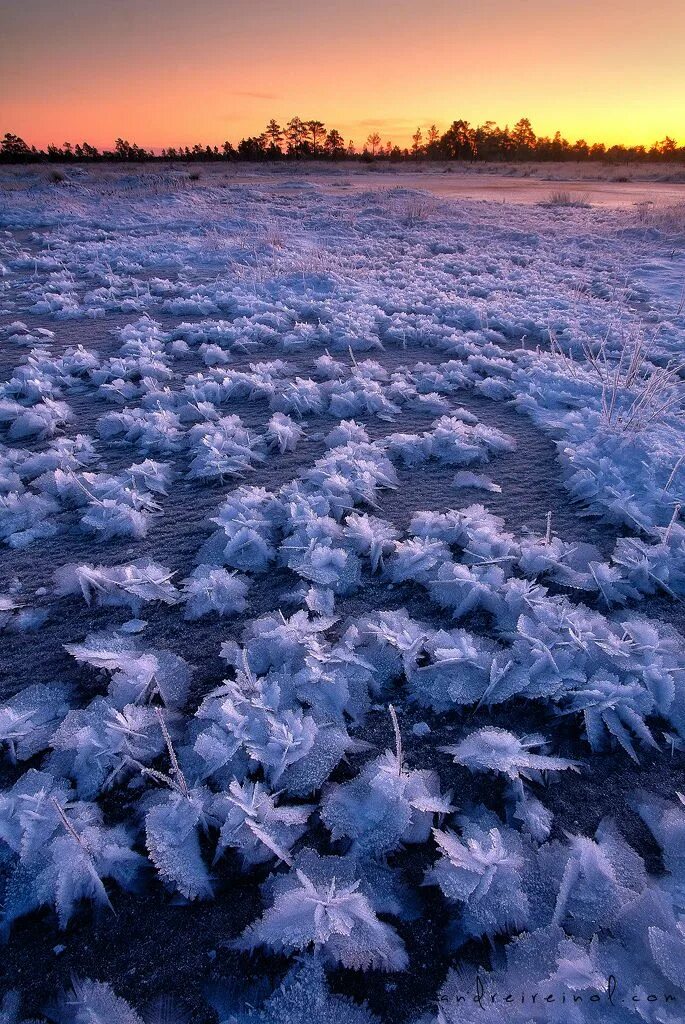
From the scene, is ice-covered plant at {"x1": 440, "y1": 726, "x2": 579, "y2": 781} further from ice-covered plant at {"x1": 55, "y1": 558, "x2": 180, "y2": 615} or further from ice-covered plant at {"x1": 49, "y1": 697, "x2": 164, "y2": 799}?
ice-covered plant at {"x1": 55, "y1": 558, "x2": 180, "y2": 615}

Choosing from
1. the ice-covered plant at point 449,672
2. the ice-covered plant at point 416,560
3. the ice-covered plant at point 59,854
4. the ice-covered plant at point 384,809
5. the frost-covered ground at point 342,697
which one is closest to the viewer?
the frost-covered ground at point 342,697

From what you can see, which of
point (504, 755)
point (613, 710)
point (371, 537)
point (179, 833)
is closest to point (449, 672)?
point (504, 755)

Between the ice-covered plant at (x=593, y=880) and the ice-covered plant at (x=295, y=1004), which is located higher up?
the ice-covered plant at (x=593, y=880)

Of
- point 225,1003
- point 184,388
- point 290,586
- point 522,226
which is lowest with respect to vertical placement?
point 225,1003

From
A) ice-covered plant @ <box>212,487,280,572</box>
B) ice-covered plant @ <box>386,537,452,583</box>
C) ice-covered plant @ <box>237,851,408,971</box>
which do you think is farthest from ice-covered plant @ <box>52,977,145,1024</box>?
ice-covered plant @ <box>386,537,452,583</box>

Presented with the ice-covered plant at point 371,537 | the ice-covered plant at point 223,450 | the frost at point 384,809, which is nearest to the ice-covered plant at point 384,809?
the frost at point 384,809

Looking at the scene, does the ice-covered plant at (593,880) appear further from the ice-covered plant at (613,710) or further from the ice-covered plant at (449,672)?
the ice-covered plant at (449,672)

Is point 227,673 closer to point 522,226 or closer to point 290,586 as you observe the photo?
point 290,586

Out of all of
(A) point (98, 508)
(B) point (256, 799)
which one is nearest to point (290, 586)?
(B) point (256, 799)

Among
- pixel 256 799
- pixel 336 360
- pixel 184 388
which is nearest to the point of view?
pixel 256 799
